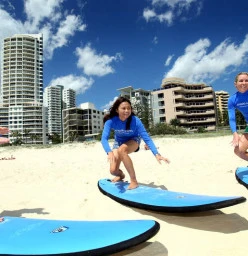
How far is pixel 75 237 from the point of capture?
8.18 ft

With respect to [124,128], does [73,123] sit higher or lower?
higher

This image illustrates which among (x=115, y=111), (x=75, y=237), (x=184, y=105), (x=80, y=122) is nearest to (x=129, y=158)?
(x=115, y=111)

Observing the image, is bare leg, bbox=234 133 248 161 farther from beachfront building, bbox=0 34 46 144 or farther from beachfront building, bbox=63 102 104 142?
beachfront building, bbox=0 34 46 144

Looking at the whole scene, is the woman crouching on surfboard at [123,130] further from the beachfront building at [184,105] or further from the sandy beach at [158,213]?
the beachfront building at [184,105]

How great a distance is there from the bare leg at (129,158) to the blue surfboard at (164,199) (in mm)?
149

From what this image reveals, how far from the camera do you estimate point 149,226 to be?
2498 mm

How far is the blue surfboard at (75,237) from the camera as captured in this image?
7.40ft

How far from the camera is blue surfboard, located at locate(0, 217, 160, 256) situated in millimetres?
2256

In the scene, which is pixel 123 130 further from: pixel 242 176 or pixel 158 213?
pixel 242 176

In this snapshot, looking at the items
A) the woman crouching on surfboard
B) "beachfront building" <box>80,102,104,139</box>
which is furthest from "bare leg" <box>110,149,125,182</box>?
"beachfront building" <box>80,102,104,139</box>

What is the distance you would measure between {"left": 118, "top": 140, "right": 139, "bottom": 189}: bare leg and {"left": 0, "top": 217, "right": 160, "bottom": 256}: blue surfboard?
88.2 inches

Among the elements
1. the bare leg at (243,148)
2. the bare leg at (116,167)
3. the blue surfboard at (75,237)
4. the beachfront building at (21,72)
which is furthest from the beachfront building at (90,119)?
the blue surfboard at (75,237)

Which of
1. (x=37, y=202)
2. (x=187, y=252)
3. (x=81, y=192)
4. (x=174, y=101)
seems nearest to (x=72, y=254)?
(x=187, y=252)

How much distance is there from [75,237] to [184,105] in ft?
266
